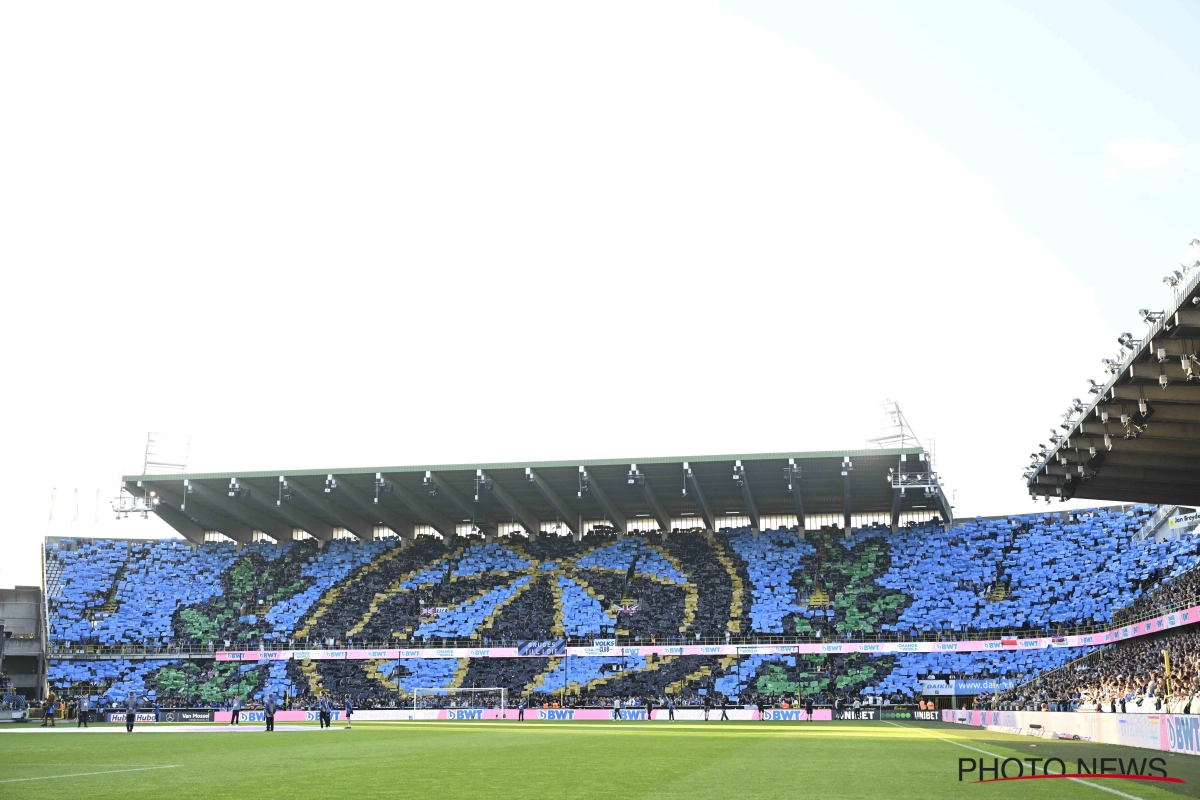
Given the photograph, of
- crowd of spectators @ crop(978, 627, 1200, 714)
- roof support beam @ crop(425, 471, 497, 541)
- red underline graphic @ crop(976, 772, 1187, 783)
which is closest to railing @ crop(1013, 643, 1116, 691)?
crowd of spectators @ crop(978, 627, 1200, 714)

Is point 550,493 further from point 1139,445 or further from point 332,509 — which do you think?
point 1139,445

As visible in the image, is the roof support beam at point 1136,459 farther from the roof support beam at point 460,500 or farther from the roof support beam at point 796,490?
the roof support beam at point 460,500

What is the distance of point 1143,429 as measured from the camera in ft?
97.6

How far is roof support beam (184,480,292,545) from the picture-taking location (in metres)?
70.0

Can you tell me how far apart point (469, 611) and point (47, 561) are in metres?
30.1

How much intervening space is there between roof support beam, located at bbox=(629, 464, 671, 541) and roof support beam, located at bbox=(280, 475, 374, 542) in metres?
20.4

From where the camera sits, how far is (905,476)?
62.3m

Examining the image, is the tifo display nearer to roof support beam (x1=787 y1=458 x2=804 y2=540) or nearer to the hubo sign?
roof support beam (x1=787 y1=458 x2=804 y2=540)

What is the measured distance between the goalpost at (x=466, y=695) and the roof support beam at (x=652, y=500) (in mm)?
14286

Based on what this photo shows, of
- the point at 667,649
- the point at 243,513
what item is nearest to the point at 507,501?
the point at 667,649

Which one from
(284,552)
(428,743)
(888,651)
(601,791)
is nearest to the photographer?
(601,791)

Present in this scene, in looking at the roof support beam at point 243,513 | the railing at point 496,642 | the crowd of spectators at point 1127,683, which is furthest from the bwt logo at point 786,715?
the roof support beam at point 243,513

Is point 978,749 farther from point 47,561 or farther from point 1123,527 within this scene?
point 47,561

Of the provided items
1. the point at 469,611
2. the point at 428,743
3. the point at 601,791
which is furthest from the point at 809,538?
the point at 601,791
